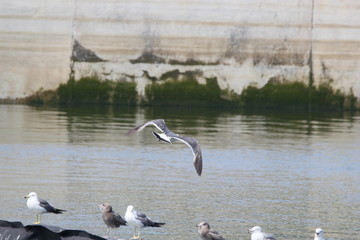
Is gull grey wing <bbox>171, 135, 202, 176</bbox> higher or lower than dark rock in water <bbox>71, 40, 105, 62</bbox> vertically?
lower

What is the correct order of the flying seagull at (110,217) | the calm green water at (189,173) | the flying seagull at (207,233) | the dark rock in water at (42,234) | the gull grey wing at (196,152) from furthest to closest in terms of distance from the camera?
the calm green water at (189,173) → the gull grey wing at (196,152) → the flying seagull at (110,217) → the flying seagull at (207,233) → the dark rock in water at (42,234)

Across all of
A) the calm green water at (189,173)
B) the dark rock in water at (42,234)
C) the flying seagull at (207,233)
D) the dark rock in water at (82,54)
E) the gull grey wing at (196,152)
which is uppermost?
the dark rock in water at (82,54)

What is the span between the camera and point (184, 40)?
33.3m

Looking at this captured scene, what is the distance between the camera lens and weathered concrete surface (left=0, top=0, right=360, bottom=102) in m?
33.0

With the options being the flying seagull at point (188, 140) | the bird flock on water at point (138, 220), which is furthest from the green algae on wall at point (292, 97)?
the bird flock on water at point (138, 220)

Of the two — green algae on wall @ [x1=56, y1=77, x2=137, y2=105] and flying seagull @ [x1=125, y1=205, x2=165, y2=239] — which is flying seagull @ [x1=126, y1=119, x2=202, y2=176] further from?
green algae on wall @ [x1=56, y1=77, x2=137, y2=105]

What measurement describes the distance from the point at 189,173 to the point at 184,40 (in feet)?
48.4

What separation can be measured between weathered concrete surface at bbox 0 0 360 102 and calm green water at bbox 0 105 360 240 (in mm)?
3957

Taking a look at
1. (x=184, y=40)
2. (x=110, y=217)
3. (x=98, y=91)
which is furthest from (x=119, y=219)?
(x=184, y=40)

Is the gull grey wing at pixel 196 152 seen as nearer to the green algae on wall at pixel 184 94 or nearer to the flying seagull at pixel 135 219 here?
the flying seagull at pixel 135 219

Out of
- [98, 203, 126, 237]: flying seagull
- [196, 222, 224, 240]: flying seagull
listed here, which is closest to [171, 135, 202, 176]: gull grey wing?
[98, 203, 126, 237]: flying seagull

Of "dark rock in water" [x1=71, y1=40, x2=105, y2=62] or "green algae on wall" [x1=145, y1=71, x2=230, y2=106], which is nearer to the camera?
"green algae on wall" [x1=145, y1=71, x2=230, y2=106]

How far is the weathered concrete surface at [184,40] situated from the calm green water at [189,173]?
3.96 metres

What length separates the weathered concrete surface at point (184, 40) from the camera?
→ 3297 centimetres
